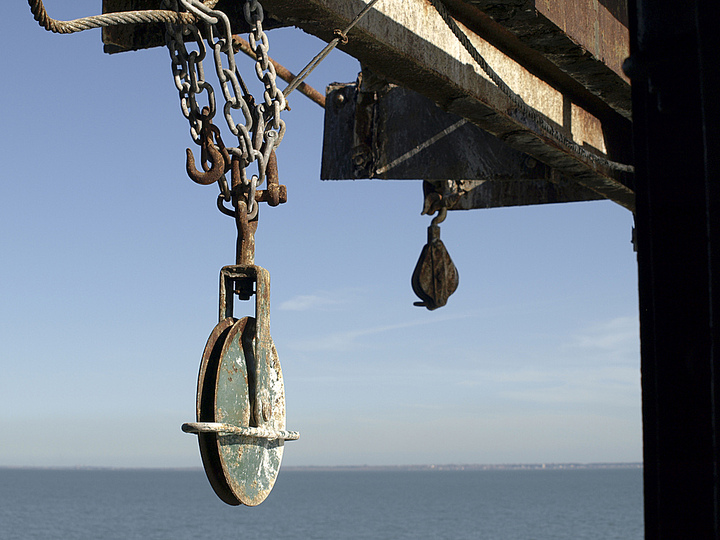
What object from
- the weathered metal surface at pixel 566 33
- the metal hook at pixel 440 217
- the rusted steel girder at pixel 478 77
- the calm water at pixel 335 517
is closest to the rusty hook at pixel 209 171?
the rusted steel girder at pixel 478 77

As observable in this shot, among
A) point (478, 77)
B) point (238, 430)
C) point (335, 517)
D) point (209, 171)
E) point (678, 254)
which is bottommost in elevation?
point (335, 517)

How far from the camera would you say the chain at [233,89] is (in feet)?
9.55

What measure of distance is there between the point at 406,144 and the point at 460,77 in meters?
1.61

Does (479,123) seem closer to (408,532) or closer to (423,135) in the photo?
(423,135)

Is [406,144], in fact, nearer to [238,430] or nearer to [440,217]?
[440,217]

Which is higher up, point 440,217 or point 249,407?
point 440,217

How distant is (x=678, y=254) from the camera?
182cm

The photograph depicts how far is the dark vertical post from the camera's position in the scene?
5.76 feet

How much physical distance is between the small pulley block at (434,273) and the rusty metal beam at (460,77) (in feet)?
6.00

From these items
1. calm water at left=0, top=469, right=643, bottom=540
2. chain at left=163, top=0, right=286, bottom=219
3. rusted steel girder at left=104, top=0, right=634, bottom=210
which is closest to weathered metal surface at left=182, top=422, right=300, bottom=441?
chain at left=163, top=0, right=286, bottom=219

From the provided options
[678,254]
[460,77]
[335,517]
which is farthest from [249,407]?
[335,517]

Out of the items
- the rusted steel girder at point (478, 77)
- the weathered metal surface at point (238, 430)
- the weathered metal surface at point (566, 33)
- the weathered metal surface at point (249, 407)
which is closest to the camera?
the weathered metal surface at point (238, 430)

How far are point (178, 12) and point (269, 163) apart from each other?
1.95ft

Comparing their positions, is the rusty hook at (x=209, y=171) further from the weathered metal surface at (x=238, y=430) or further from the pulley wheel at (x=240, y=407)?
the weathered metal surface at (x=238, y=430)
